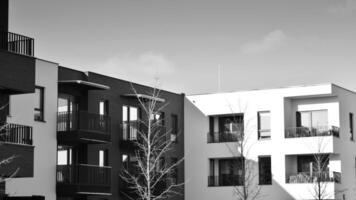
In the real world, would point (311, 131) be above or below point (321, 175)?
above

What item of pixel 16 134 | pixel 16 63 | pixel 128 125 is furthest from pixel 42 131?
pixel 128 125

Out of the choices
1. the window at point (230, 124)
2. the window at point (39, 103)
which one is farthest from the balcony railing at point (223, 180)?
the window at point (39, 103)

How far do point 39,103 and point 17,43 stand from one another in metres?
7.38

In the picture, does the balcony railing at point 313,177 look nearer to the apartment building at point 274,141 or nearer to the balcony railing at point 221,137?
the apartment building at point 274,141

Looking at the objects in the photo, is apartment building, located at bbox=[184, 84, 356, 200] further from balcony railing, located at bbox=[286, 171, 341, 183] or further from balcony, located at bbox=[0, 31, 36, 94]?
balcony, located at bbox=[0, 31, 36, 94]

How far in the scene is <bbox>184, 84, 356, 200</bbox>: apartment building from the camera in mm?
50750

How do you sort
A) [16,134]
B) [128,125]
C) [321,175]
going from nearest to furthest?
[16,134] → [128,125] → [321,175]

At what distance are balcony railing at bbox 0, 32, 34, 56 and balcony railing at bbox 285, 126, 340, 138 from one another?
2277 cm

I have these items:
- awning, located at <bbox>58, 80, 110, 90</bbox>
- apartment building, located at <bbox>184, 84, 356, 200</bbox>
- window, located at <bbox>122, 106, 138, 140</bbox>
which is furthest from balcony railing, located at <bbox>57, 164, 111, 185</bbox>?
apartment building, located at <bbox>184, 84, 356, 200</bbox>

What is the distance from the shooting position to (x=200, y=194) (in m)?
53.6

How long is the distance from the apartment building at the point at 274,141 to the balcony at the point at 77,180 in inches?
479

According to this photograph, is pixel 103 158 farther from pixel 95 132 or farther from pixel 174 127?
pixel 174 127

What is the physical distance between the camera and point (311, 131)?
2024 inches

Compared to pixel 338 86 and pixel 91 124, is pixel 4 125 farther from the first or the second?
pixel 338 86
